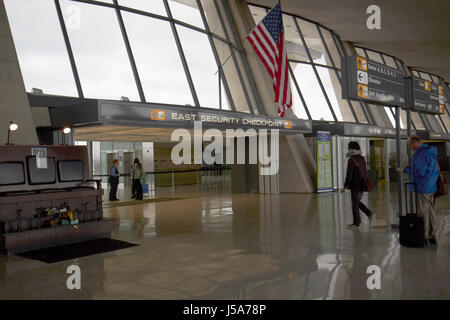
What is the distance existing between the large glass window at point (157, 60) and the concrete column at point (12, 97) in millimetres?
3956

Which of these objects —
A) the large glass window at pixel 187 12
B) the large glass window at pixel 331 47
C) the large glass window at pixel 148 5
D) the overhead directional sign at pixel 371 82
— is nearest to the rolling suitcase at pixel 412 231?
the overhead directional sign at pixel 371 82

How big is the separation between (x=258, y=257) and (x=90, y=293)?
7.81 feet

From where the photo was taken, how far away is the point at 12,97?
849 centimetres

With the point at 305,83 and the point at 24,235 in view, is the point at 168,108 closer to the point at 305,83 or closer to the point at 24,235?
the point at 24,235

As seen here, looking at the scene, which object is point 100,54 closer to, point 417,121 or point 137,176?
point 137,176

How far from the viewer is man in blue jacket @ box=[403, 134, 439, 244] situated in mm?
6426

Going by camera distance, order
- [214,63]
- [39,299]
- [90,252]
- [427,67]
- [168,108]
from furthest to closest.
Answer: [427,67]
[214,63]
[168,108]
[90,252]
[39,299]

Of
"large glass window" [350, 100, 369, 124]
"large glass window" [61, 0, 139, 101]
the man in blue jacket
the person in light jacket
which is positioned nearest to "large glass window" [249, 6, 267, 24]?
"large glass window" [350, 100, 369, 124]

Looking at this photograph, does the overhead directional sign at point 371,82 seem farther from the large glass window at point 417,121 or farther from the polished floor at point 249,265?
the large glass window at point 417,121

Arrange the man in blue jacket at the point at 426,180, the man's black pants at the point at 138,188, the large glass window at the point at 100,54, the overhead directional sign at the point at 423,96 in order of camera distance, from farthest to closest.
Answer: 1. the man's black pants at the point at 138,188
2. the large glass window at the point at 100,54
3. the overhead directional sign at the point at 423,96
4. the man in blue jacket at the point at 426,180

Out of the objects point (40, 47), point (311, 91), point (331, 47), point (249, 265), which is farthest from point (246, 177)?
point (249, 265)

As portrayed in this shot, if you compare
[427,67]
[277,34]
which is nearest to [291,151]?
[277,34]

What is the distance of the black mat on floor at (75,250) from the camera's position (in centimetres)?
619

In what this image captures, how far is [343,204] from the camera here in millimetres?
12195
